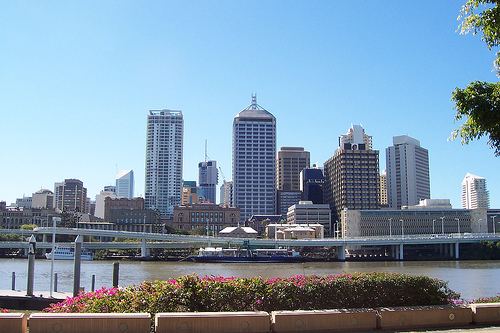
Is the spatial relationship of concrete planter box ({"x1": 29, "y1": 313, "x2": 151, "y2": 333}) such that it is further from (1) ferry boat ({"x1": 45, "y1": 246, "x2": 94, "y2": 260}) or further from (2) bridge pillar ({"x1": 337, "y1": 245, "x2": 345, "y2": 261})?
(2) bridge pillar ({"x1": 337, "y1": 245, "x2": 345, "y2": 261})

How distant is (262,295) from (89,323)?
608 centimetres

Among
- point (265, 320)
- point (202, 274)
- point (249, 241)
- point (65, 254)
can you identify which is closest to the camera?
point (265, 320)

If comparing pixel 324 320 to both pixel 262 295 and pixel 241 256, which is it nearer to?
pixel 262 295

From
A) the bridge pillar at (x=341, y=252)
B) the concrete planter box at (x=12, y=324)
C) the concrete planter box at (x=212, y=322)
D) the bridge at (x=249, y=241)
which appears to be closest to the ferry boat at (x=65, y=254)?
the bridge at (x=249, y=241)

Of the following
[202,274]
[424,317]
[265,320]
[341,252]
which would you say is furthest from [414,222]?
[265,320]

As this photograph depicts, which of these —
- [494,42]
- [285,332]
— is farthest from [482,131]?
[285,332]

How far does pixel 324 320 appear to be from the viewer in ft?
57.6

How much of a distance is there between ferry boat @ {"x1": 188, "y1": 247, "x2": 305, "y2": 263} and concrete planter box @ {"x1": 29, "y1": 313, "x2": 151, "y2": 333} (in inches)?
4285

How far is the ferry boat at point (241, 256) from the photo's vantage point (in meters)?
125

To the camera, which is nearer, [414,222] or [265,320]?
[265,320]

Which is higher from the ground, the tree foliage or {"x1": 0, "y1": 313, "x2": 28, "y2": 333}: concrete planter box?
the tree foliage

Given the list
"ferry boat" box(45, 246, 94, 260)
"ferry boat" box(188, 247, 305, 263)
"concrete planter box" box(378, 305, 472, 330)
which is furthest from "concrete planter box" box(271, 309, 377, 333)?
"ferry boat" box(45, 246, 94, 260)

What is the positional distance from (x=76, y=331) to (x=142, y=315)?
2.04 metres

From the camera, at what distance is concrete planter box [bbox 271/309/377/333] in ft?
56.2
